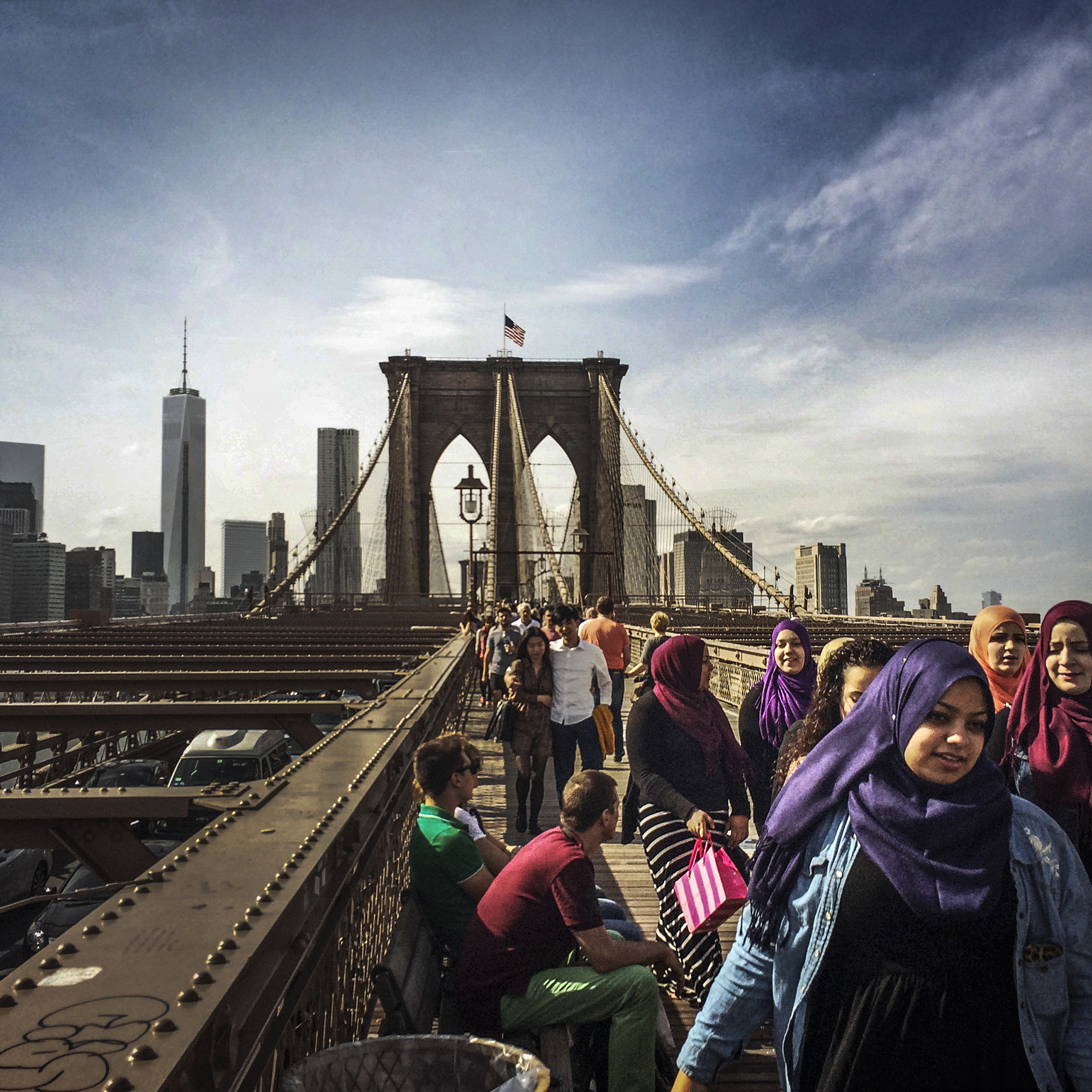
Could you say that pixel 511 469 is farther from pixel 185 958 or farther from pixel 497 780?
pixel 185 958

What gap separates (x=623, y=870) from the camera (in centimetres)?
→ 564

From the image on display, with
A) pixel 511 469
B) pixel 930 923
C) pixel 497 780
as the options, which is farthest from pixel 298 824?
pixel 511 469

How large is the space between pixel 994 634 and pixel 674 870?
1.58m

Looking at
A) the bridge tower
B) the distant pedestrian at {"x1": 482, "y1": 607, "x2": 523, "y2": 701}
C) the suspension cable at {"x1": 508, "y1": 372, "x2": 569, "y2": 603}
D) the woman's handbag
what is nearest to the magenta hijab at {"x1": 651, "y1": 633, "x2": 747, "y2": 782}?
A: the woman's handbag

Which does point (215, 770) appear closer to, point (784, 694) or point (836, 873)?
point (784, 694)

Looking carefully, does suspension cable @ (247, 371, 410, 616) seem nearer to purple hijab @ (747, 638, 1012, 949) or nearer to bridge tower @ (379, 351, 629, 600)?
bridge tower @ (379, 351, 629, 600)

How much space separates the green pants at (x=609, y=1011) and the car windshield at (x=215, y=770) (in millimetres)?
6631

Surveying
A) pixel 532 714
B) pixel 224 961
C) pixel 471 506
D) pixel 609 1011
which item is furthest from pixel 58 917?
pixel 471 506

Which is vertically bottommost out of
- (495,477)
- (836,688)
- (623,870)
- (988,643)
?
(623,870)

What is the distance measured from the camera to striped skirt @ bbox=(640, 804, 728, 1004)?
3.51m

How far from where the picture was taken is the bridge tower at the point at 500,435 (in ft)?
153

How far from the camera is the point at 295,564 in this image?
3394 centimetres

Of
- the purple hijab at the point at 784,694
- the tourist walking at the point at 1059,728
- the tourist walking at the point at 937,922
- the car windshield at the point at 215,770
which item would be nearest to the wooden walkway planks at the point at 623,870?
the purple hijab at the point at 784,694

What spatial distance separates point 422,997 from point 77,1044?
64.9 inches
